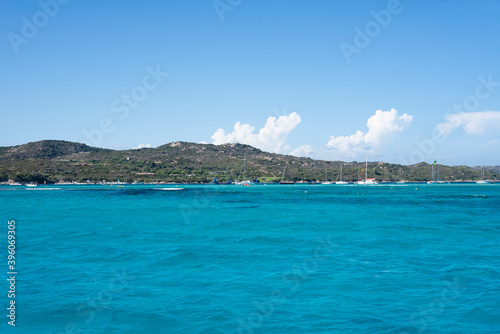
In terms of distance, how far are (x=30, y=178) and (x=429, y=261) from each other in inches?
6683

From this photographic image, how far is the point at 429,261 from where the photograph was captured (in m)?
19.8

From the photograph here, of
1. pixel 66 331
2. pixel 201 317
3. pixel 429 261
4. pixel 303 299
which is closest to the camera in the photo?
pixel 66 331

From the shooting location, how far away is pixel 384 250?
22.8 meters

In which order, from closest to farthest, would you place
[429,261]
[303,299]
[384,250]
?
1. [303,299]
2. [429,261]
3. [384,250]

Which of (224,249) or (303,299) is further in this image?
(224,249)

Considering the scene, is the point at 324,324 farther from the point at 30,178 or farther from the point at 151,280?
the point at 30,178

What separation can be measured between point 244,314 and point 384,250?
1315 centimetres

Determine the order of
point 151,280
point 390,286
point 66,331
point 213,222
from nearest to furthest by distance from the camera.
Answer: point 66,331 → point 390,286 → point 151,280 → point 213,222

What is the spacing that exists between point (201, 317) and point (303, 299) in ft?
12.9

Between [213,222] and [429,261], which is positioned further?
[213,222]

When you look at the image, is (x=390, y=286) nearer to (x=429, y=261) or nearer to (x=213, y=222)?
(x=429, y=261)

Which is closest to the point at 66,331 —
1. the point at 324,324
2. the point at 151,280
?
the point at 151,280

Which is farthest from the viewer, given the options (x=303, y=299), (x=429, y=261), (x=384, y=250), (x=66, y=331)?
(x=384, y=250)

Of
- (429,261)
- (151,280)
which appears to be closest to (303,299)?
(151,280)
